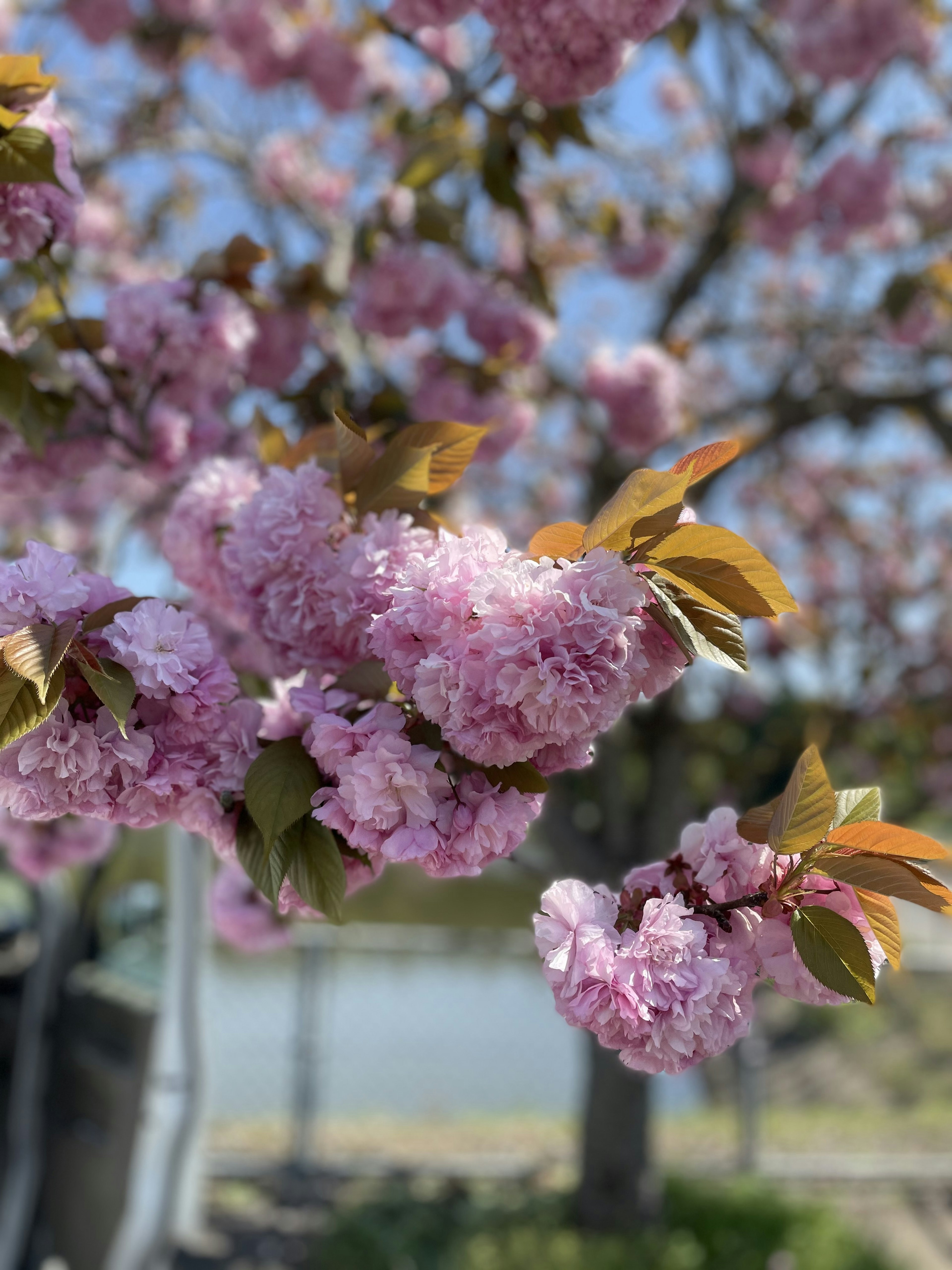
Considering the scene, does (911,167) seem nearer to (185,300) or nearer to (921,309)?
(921,309)

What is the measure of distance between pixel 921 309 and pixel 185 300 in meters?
2.39

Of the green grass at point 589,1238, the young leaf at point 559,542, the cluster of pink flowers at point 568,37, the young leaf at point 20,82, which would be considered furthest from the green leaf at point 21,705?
the green grass at point 589,1238

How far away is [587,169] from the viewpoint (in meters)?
5.03

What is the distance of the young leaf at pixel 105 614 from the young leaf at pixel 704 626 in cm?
47

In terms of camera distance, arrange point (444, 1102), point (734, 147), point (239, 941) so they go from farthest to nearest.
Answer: point (444, 1102) < point (734, 147) < point (239, 941)

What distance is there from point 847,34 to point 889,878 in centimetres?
321

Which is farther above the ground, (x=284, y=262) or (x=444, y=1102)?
(x=284, y=262)

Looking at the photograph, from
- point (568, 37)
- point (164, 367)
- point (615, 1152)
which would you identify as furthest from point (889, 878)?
point (615, 1152)

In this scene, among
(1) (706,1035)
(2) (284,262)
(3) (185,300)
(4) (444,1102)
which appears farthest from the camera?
(4) (444,1102)

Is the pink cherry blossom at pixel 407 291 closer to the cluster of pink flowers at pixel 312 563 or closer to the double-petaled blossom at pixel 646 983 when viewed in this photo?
the cluster of pink flowers at pixel 312 563

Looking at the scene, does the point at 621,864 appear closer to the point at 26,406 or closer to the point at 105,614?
the point at 26,406

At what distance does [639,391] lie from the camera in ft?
9.53

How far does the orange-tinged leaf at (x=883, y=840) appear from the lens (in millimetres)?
849

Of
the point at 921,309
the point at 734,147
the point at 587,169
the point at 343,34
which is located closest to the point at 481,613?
the point at 921,309
